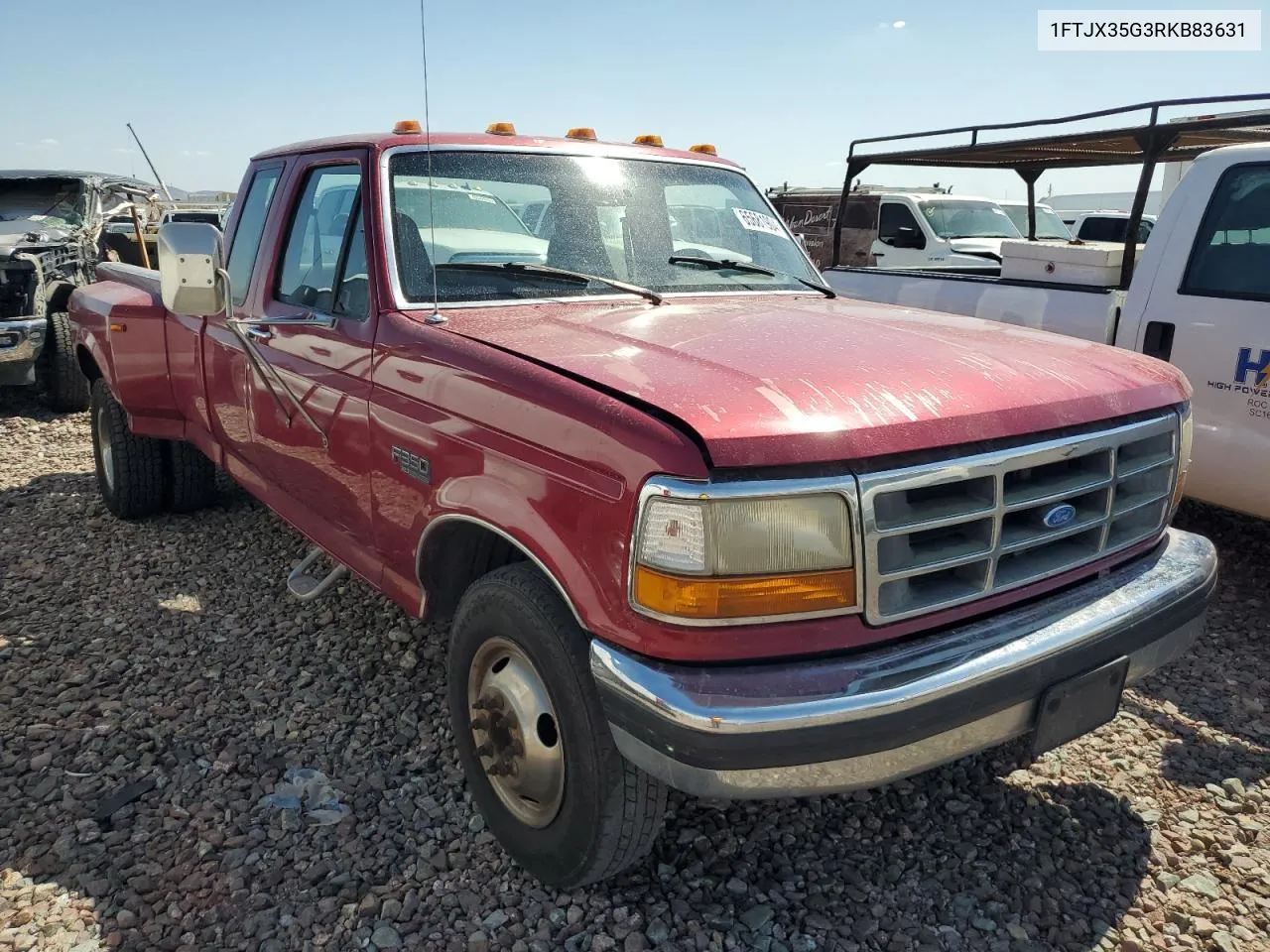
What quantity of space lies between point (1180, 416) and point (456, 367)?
2.03 m

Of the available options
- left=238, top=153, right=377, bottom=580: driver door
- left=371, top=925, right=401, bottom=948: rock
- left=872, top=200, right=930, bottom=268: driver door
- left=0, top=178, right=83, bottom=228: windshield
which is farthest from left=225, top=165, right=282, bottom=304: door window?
left=872, top=200, right=930, bottom=268: driver door

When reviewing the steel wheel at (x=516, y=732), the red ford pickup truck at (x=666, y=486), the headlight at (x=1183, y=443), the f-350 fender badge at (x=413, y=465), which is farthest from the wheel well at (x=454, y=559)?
the headlight at (x=1183, y=443)

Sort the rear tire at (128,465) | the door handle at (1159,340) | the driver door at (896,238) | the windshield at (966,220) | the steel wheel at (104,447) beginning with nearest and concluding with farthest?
the door handle at (1159,340), the rear tire at (128,465), the steel wheel at (104,447), the driver door at (896,238), the windshield at (966,220)

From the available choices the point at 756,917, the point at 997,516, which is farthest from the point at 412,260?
the point at 756,917

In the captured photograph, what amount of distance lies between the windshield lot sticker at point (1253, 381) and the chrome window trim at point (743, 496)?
9.88 feet

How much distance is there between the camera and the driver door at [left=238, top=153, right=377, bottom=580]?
301cm

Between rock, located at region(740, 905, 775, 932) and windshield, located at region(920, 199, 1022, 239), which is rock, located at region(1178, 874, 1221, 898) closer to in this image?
rock, located at region(740, 905, 775, 932)

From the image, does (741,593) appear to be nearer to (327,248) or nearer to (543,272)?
(543,272)

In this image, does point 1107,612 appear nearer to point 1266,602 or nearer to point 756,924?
point 756,924

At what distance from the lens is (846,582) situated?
203cm

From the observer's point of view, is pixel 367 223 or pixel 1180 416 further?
pixel 367 223

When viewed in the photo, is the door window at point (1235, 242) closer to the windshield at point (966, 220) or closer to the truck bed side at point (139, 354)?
the truck bed side at point (139, 354)

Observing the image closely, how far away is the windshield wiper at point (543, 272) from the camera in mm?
3012

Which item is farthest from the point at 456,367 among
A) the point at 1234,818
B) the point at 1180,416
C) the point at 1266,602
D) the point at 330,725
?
the point at 1266,602
